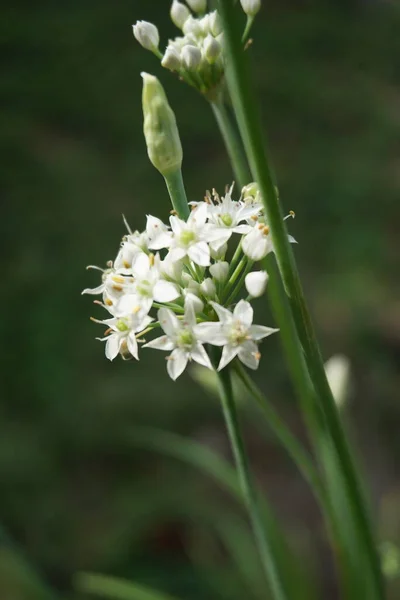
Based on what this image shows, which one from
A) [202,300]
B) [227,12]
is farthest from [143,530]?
[227,12]

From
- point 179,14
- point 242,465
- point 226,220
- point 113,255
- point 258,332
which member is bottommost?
point 242,465

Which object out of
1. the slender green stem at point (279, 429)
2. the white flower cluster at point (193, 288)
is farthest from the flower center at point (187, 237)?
the slender green stem at point (279, 429)

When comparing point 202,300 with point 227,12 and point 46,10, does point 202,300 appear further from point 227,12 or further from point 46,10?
point 46,10

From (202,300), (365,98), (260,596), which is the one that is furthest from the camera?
(365,98)

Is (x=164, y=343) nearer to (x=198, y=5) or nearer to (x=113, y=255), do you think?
(x=198, y=5)

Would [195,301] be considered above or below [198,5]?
below

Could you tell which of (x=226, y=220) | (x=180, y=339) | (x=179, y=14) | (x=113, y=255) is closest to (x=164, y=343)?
(x=180, y=339)
